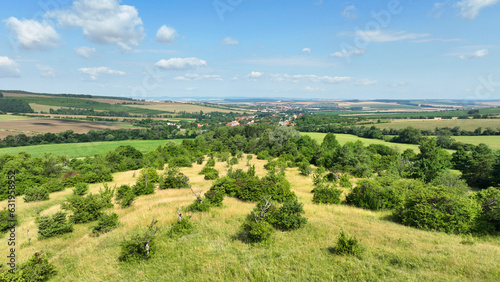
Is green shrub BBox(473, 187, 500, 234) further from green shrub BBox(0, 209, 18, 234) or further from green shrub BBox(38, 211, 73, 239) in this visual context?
green shrub BBox(0, 209, 18, 234)

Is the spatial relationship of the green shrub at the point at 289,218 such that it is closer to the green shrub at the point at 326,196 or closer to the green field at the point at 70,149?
the green shrub at the point at 326,196

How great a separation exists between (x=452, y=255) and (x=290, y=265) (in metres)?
8.82

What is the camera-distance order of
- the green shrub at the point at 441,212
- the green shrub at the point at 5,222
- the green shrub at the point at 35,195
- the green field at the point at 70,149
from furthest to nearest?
the green field at the point at 70,149
the green shrub at the point at 35,195
the green shrub at the point at 5,222
the green shrub at the point at 441,212

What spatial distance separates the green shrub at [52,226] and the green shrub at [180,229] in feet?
29.4

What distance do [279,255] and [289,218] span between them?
3.79 meters

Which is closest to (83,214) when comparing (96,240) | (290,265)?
(96,240)

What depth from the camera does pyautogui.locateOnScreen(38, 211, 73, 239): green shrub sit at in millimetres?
15719

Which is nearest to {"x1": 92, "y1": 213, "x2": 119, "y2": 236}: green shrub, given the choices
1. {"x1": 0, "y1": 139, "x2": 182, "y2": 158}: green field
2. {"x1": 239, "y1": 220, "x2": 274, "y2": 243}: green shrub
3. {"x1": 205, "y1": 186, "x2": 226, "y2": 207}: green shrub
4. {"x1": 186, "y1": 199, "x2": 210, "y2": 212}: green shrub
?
{"x1": 186, "y1": 199, "x2": 210, "y2": 212}: green shrub

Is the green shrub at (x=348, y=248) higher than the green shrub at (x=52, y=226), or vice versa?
the green shrub at (x=348, y=248)

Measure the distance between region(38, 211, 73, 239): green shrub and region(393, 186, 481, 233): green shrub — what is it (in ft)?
89.9

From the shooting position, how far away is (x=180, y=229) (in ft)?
49.3

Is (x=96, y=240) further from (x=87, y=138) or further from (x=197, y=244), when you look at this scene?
(x=87, y=138)

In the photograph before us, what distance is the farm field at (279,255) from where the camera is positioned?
1002cm

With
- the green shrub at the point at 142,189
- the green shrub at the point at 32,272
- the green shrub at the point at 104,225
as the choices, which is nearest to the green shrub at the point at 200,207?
the green shrub at the point at 104,225
